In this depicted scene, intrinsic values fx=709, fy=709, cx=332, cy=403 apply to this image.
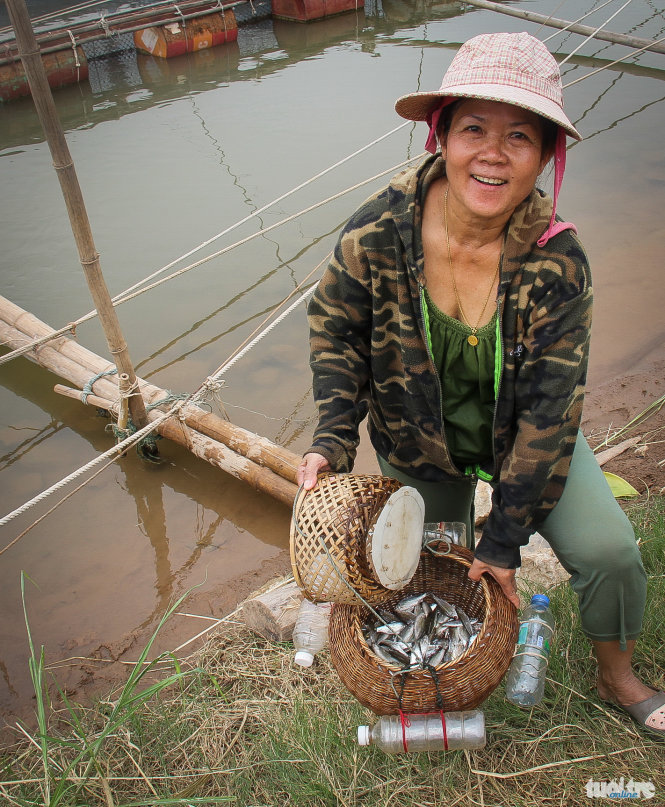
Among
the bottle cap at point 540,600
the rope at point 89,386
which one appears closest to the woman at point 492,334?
the bottle cap at point 540,600

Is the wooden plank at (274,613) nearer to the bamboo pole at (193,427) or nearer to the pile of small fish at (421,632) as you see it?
the pile of small fish at (421,632)

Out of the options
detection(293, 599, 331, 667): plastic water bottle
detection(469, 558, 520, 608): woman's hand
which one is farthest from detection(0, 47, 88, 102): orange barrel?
detection(469, 558, 520, 608): woman's hand

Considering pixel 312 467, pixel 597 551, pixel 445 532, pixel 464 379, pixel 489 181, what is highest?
pixel 489 181

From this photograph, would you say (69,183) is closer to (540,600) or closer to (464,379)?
(464,379)

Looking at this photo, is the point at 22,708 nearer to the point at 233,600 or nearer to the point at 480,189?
the point at 233,600

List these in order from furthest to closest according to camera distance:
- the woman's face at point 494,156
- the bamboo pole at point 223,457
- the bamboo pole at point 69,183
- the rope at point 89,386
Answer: the rope at point 89,386 → the bamboo pole at point 223,457 → the bamboo pole at point 69,183 → the woman's face at point 494,156

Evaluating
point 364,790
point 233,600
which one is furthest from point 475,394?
point 233,600

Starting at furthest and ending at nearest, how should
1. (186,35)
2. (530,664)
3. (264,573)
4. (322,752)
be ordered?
(186,35) → (264,573) → (530,664) → (322,752)

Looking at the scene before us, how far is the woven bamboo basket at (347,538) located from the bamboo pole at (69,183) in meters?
1.98

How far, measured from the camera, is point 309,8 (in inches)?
495

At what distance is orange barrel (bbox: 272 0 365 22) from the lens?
12.6 meters

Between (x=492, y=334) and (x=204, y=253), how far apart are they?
4759mm

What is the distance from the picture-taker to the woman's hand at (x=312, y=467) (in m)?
1.93

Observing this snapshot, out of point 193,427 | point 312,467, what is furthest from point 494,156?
point 193,427
